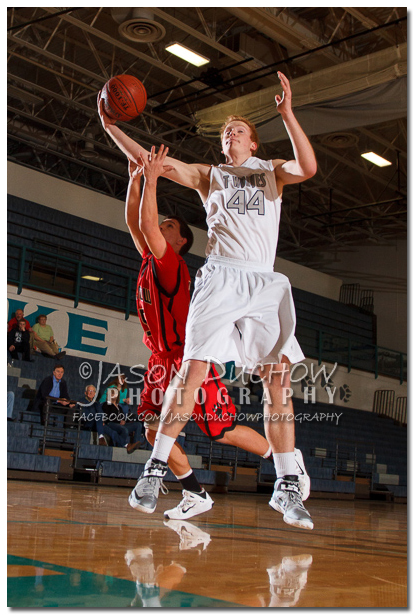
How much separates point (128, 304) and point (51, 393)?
3497mm

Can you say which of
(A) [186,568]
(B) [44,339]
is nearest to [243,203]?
(A) [186,568]

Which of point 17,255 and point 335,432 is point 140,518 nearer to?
point 17,255

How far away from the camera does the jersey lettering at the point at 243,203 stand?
2.71 meters

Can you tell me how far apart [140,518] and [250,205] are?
4.87 ft

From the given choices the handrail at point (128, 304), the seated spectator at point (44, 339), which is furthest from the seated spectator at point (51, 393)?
the handrail at point (128, 304)

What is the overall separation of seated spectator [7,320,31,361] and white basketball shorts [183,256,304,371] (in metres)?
6.79

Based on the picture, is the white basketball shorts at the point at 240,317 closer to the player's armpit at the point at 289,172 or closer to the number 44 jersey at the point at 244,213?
the number 44 jersey at the point at 244,213

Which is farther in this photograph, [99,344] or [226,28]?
[99,344]

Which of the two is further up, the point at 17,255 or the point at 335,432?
the point at 17,255

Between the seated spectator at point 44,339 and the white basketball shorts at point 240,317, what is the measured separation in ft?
24.4

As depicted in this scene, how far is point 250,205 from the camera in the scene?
2.72 m

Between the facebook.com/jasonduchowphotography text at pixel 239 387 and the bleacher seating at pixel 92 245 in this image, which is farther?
the bleacher seating at pixel 92 245

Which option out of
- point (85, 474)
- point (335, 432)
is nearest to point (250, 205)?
point (85, 474)

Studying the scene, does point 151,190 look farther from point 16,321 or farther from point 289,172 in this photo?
point 16,321
